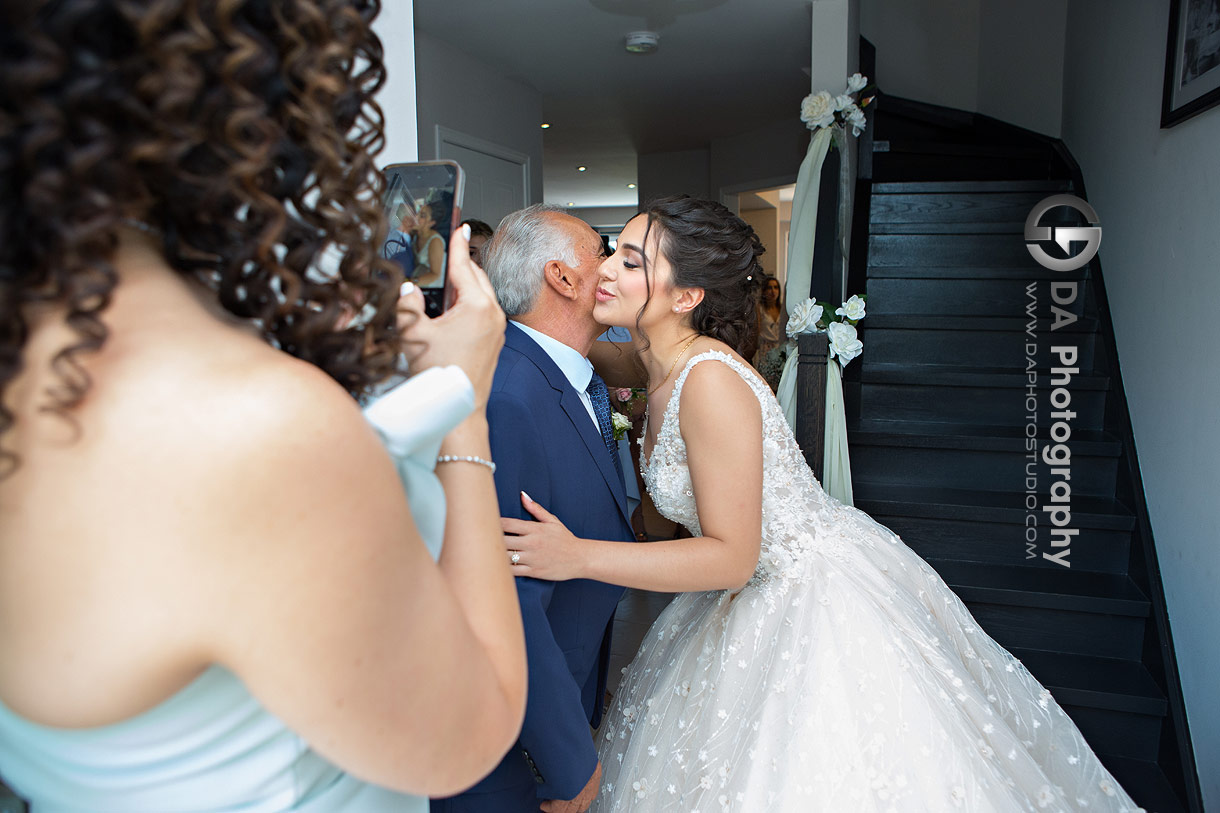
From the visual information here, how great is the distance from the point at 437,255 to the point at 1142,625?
9.74 feet

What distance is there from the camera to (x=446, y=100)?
18.2 ft

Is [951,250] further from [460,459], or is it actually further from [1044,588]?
[460,459]

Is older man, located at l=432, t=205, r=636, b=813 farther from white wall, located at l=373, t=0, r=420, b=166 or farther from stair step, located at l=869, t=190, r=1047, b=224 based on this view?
stair step, located at l=869, t=190, r=1047, b=224

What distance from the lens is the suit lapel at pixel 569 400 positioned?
4.54ft

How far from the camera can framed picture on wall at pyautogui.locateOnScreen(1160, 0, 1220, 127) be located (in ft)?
8.13

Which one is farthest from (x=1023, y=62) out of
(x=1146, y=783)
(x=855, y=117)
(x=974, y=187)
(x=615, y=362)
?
(x=1146, y=783)

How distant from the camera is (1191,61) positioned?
2.64 meters

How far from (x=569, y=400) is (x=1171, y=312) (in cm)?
246

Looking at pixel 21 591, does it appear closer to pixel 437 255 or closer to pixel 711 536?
pixel 437 255

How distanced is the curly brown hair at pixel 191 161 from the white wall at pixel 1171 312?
8.62 feet

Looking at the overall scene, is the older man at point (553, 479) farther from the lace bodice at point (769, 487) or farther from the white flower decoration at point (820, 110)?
the white flower decoration at point (820, 110)

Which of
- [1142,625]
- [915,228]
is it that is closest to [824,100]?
[915,228]

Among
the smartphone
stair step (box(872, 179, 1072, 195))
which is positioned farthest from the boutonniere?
stair step (box(872, 179, 1072, 195))

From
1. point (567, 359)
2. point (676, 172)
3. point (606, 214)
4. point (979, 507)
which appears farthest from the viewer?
point (606, 214)
